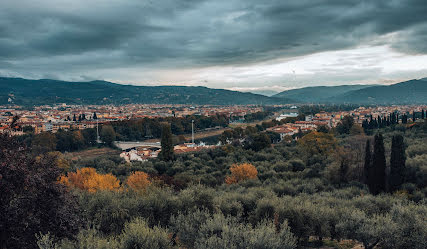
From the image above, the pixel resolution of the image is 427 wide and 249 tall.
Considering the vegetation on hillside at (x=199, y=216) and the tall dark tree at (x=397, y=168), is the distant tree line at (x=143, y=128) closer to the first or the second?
the vegetation on hillside at (x=199, y=216)

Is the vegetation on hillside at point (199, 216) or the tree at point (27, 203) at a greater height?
the tree at point (27, 203)

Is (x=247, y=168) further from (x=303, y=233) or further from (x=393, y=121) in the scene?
(x=393, y=121)

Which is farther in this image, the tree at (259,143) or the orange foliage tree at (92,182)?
the tree at (259,143)

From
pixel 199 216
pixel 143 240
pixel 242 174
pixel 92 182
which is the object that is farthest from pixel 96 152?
pixel 143 240

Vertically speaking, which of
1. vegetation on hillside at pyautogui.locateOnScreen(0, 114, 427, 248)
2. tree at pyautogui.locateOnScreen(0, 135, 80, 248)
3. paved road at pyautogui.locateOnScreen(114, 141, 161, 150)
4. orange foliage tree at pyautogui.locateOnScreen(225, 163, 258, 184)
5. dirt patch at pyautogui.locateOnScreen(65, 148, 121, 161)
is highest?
tree at pyautogui.locateOnScreen(0, 135, 80, 248)

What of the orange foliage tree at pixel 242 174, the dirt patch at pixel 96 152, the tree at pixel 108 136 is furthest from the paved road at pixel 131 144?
the orange foliage tree at pixel 242 174

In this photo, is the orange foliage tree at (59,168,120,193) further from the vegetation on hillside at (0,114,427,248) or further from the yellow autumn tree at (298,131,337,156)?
the yellow autumn tree at (298,131,337,156)

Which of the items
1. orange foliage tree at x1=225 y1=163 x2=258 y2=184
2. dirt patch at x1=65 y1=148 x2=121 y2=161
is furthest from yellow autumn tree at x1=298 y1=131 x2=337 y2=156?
dirt patch at x1=65 y1=148 x2=121 y2=161

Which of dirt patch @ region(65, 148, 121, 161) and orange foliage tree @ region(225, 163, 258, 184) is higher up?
orange foliage tree @ region(225, 163, 258, 184)

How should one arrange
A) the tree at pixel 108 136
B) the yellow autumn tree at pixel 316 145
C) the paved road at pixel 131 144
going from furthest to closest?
the tree at pixel 108 136 < the paved road at pixel 131 144 < the yellow autumn tree at pixel 316 145
